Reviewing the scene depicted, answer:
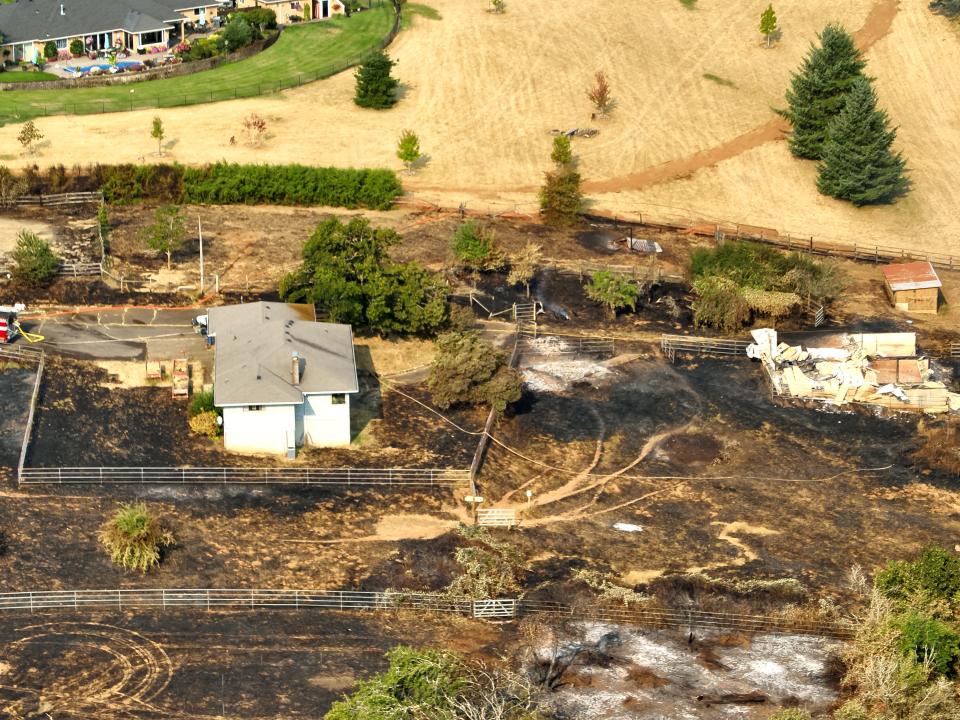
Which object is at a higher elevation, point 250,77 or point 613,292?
point 250,77

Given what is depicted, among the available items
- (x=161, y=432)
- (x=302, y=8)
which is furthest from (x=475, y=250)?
(x=302, y=8)

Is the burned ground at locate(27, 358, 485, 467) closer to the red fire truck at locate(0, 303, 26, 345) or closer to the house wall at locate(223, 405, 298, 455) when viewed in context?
the house wall at locate(223, 405, 298, 455)

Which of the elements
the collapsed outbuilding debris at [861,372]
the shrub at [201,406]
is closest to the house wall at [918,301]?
the collapsed outbuilding debris at [861,372]

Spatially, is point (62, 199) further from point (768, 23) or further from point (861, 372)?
point (768, 23)

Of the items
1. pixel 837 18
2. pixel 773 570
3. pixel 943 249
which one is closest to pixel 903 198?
pixel 943 249

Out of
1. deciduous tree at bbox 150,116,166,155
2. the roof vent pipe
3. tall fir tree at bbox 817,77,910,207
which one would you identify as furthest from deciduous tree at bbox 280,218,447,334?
tall fir tree at bbox 817,77,910,207

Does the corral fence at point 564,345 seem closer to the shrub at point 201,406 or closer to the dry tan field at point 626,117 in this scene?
the shrub at point 201,406

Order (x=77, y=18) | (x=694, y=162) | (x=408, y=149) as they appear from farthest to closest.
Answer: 1. (x=77, y=18)
2. (x=694, y=162)
3. (x=408, y=149)
